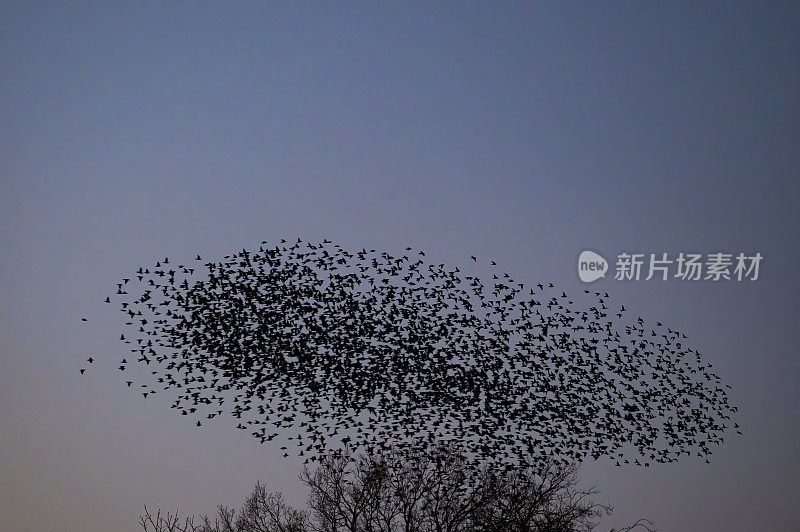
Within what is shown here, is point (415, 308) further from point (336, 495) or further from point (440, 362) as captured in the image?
point (336, 495)

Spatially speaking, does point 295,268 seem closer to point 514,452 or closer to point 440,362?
point 440,362

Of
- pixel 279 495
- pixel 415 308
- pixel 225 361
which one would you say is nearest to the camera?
pixel 225 361

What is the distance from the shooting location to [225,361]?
26.4 meters

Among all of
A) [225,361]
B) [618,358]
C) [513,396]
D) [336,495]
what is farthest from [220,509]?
[618,358]

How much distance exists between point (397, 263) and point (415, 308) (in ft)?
4.70

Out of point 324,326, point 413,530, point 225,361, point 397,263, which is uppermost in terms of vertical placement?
point 397,263

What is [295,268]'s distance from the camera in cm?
2797

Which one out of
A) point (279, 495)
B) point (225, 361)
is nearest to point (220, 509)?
point (279, 495)

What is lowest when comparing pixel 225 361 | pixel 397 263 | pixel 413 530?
pixel 413 530

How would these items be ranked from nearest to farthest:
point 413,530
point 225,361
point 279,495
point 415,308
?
point 225,361 < point 415,308 < point 413,530 < point 279,495

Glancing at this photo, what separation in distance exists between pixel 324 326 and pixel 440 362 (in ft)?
11.6

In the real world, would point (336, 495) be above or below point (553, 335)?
below

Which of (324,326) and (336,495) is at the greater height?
(324,326)

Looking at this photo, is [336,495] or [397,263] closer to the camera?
[397,263]
